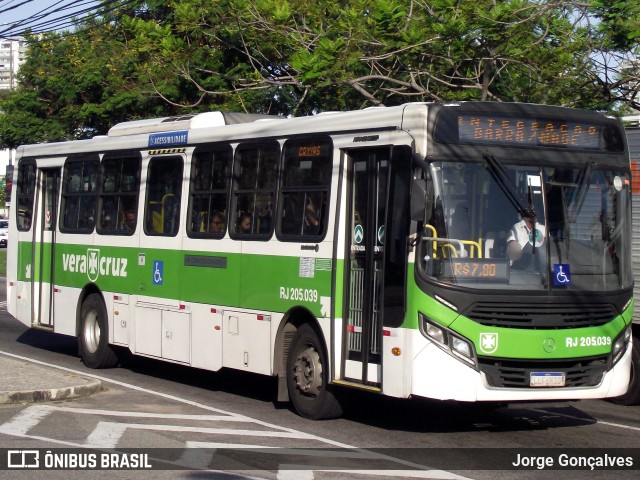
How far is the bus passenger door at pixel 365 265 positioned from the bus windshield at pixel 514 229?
783 millimetres

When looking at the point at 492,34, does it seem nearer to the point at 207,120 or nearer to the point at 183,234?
the point at 207,120

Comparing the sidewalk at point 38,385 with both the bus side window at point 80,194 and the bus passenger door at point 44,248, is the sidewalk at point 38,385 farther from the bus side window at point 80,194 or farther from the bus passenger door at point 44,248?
the bus passenger door at point 44,248

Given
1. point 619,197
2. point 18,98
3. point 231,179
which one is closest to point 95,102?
point 18,98

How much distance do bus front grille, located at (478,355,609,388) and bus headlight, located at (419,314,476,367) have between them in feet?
0.43

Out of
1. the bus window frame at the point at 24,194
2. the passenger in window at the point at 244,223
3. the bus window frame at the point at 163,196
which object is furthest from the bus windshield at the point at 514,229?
the bus window frame at the point at 24,194

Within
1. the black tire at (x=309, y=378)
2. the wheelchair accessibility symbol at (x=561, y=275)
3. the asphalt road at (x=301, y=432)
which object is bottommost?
the asphalt road at (x=301, y=432)

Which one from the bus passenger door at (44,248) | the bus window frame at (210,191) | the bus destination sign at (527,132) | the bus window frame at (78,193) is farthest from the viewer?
the bus passenger door at (44,248)

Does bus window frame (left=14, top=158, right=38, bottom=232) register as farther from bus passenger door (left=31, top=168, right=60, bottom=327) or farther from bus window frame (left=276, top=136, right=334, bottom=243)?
bus window frame (left=276, top=136, right=334, bottom=243)

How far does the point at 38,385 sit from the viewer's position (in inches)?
489

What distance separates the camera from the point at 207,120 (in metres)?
14.2

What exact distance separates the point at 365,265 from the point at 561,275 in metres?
1.90

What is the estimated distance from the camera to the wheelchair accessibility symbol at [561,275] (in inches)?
402

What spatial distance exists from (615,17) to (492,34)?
6.13 ft

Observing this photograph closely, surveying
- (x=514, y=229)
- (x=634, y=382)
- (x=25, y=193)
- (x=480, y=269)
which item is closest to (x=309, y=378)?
(x=480, y=269)
